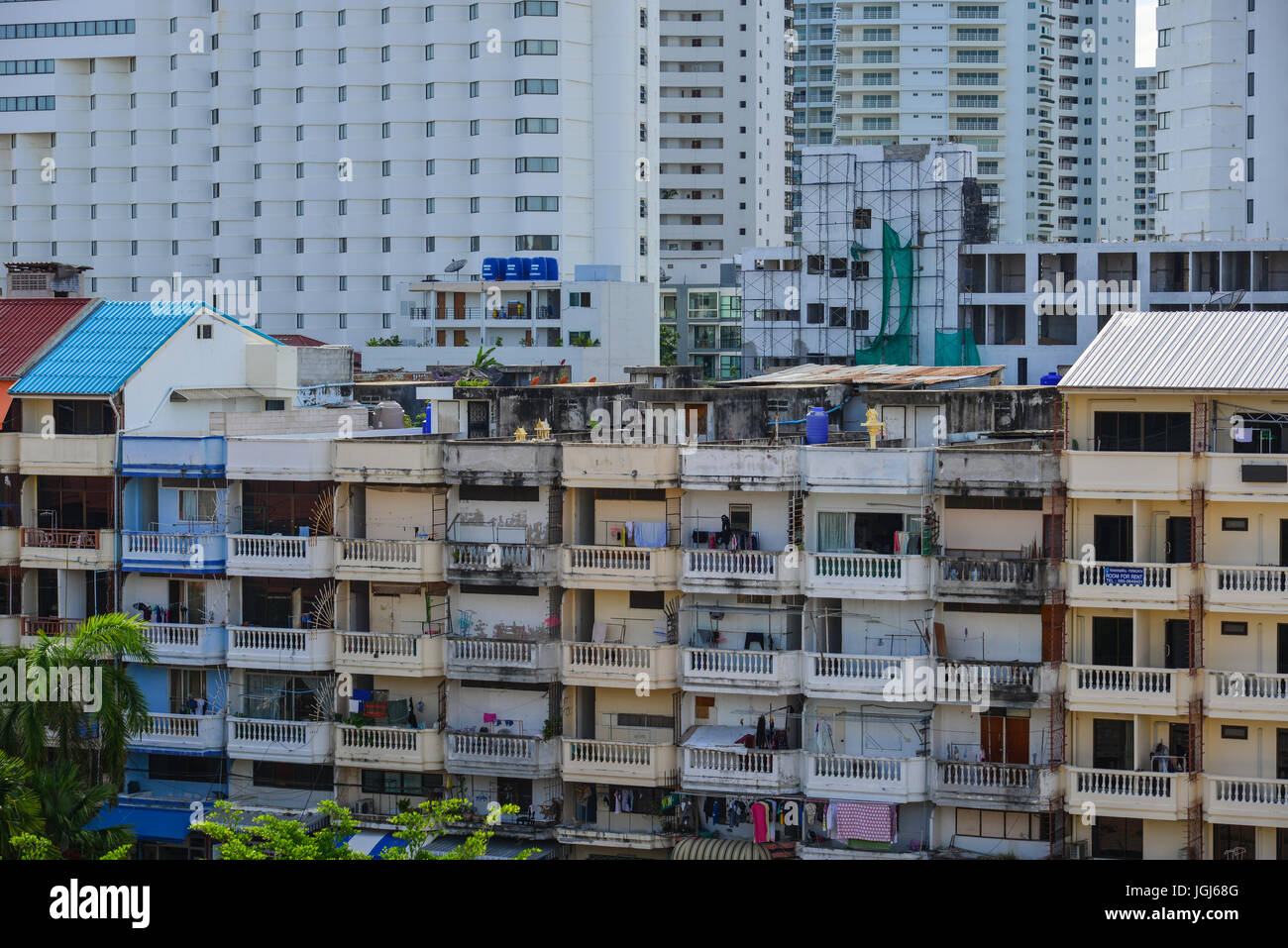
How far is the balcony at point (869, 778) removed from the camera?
114ft

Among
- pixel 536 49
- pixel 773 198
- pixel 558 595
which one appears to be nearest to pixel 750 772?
pixel 558 595

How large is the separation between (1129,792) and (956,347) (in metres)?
59.0

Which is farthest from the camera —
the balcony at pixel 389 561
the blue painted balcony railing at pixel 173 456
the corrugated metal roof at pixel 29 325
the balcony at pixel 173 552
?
the corrugated metal roof at pixel 29 325

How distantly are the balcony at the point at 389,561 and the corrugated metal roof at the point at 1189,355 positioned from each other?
1417 centimetres

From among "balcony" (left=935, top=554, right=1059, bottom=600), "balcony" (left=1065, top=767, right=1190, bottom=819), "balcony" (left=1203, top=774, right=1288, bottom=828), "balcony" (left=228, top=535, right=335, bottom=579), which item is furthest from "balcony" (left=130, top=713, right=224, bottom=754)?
"balcony" (left=1203, top=774, right=1288, bottom=828)

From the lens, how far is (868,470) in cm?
3556

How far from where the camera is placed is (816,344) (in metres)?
95.6

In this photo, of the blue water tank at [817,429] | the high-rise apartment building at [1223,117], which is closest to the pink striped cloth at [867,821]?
the blue water tank at [817,429]

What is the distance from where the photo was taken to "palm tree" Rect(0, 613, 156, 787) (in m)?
34.6

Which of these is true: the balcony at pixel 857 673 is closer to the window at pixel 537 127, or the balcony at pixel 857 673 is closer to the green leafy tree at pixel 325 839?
the green leafy tree at pixel 325 839

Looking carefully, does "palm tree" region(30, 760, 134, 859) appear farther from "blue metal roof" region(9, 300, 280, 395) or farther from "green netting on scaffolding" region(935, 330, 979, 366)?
"green netting on scaffolding" region(935, 330, 979, 366)

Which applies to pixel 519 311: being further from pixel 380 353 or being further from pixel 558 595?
pixel 558 595

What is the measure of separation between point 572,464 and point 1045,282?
5612 centimetres
